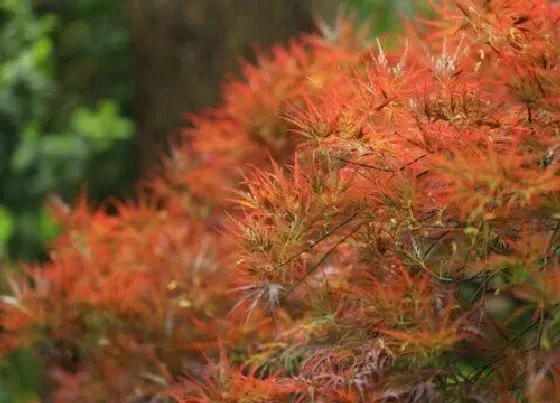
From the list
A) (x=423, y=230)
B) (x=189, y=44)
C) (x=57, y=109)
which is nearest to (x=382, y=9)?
(x=189, y=44)

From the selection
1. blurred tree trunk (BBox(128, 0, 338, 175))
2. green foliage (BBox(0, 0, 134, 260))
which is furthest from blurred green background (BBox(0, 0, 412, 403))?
blurred tree trunk (BBox(128, 0, 338, 175))

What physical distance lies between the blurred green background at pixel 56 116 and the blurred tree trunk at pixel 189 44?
0.39 ft

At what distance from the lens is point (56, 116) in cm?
532

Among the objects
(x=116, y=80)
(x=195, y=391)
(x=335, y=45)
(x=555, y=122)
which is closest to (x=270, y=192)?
(x=555, y=122)

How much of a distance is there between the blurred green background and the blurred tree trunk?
118mm

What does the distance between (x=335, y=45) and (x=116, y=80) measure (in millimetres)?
2379

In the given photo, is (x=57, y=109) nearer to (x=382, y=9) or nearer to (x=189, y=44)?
(x=189, y=44)

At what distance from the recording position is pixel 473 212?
6.33ft

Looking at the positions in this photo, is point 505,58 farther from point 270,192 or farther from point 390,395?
point 390,395

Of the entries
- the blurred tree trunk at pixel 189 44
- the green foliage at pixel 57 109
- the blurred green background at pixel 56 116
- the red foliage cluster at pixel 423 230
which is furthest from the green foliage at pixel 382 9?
the red foliage cluster at pixel 423 230

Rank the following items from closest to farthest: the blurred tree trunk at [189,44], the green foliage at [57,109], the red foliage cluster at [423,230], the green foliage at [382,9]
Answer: the red foliage cluster at [423,230], the blurred tree trunk at [189,44], the green foliage at [57,109], the green foliage at [382,9]

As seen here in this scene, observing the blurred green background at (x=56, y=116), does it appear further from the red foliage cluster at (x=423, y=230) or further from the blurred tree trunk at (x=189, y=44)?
the red foliage cluster at (x=423, y=230)

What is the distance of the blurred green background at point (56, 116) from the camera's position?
15.9 feet

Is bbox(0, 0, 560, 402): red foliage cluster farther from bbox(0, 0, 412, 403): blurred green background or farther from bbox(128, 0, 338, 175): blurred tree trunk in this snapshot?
bbox(0, 0, 412, 403): blurred green background
